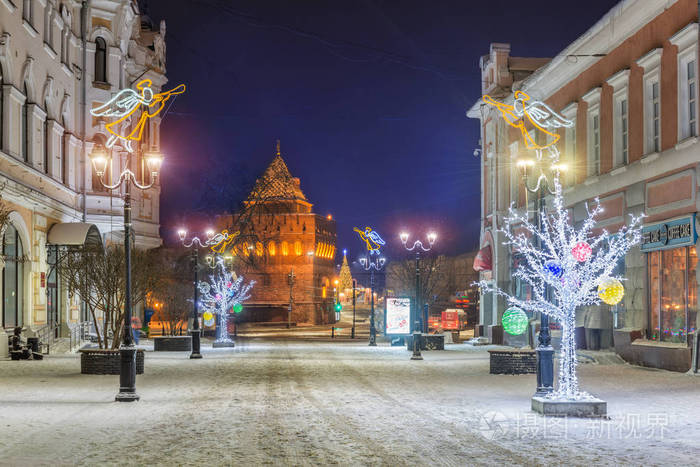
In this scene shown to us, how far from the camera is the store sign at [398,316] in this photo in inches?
1521

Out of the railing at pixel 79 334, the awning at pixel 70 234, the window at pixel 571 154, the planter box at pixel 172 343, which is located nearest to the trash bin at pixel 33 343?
the railing at pixel 79 334

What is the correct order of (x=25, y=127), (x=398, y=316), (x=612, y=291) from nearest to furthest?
(x=612, y=291) < (x=25, y=127) < (x=398, y=316)

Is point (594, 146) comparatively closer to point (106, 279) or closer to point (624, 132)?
point (624, 132)

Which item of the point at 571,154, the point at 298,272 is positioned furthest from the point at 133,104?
the point at 298,272

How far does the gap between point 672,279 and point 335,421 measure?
1427cm

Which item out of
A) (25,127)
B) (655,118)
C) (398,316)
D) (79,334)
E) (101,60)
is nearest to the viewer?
(655,118)

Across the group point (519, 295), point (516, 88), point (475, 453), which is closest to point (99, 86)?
point (516, 88)

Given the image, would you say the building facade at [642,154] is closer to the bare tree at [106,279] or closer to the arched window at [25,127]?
the bare tree at [106,279]

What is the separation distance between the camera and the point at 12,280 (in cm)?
2975

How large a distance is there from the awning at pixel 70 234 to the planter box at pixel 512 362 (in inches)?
678

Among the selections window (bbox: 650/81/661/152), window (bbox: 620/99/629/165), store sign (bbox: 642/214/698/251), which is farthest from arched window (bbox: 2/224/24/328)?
window (bbox: 650/81/661/152)

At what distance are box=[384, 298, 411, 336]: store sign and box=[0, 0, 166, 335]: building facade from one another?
12582mm

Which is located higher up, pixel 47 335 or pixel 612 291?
pixel 612 291

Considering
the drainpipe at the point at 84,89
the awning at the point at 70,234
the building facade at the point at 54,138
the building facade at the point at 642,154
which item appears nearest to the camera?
the building facade at the point at 642,154
